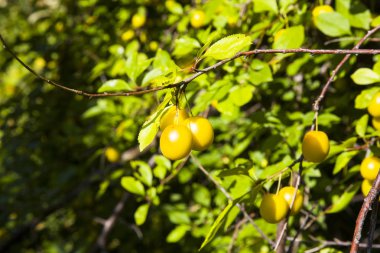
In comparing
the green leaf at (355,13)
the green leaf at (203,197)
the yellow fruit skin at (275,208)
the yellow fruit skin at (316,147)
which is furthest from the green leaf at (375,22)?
the green leaf at (203,197)

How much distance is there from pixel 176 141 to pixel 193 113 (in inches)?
22.6

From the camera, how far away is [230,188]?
152cm

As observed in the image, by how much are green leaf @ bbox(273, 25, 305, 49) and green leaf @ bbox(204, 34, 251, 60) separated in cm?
47

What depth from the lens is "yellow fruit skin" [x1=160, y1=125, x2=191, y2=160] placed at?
0.90 m

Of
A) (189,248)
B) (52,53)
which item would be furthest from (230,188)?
(52,53)

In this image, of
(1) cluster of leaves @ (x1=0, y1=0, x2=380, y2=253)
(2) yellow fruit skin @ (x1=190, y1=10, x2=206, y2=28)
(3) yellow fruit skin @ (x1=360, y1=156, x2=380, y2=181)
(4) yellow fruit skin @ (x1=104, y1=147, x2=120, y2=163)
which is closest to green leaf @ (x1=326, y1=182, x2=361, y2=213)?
(1) cluster of leaves @ (x1=0, y1=0, x2=380, y2=253)

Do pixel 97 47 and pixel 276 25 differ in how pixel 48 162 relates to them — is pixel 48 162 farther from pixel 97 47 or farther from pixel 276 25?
pixel 276 25

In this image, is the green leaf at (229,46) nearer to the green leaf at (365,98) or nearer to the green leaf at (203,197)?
the green leaf at (365,98)

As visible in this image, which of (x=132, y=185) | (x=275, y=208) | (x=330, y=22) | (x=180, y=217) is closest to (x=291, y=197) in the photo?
(x=275, y=208)

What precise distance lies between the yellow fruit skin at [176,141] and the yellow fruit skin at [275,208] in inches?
11.0

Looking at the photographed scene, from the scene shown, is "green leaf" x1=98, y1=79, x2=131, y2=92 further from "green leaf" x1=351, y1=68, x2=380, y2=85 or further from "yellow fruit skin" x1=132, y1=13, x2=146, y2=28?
"yellow fruit skin" x1=132, y1=13, x2=146, y2=28

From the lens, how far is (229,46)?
2.95 ft

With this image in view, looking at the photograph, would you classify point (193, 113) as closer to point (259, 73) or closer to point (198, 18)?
point (259, 73)

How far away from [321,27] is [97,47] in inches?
64.8
